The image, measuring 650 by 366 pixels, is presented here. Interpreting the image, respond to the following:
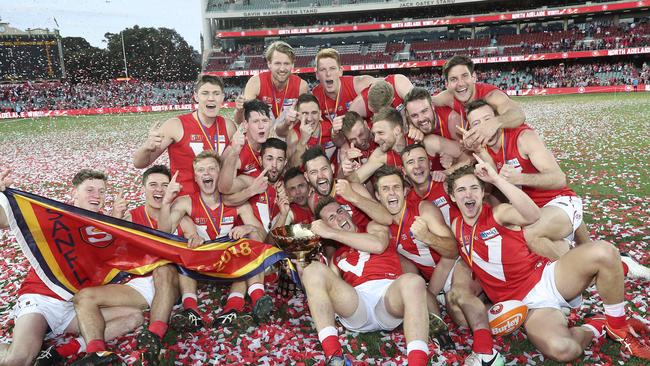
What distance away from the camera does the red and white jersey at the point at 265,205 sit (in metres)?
5.75

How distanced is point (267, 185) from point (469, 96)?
9.47 feet

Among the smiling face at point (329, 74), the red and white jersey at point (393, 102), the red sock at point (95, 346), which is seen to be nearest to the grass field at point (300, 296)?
the red sock at point (95, 346)

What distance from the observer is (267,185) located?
5773 millimetres

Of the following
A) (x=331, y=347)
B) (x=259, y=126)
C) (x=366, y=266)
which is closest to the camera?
(x=331, y=347)

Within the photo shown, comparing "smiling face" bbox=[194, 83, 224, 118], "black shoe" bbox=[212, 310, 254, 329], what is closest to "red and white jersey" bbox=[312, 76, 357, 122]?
"smiling face" bbox=[194, 83, 224, 118]

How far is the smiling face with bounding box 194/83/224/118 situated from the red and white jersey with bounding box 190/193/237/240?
1.45 meters

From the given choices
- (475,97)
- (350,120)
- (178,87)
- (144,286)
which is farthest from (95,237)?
(178,87)

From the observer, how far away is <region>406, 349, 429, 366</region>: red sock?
3367mm

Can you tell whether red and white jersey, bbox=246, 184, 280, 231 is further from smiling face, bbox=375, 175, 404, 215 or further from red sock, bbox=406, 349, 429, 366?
red sock, bbox=406, 349, 429, 366

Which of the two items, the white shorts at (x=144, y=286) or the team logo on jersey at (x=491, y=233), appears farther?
the white shorts at (x=144, y=286)

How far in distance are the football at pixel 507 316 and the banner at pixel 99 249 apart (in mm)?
2180

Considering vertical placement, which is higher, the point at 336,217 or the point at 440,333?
the point at 336,217

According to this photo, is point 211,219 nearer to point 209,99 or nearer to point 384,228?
point 209,99

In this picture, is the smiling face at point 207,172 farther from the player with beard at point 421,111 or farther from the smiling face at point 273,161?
the player with beard at point 421,111
